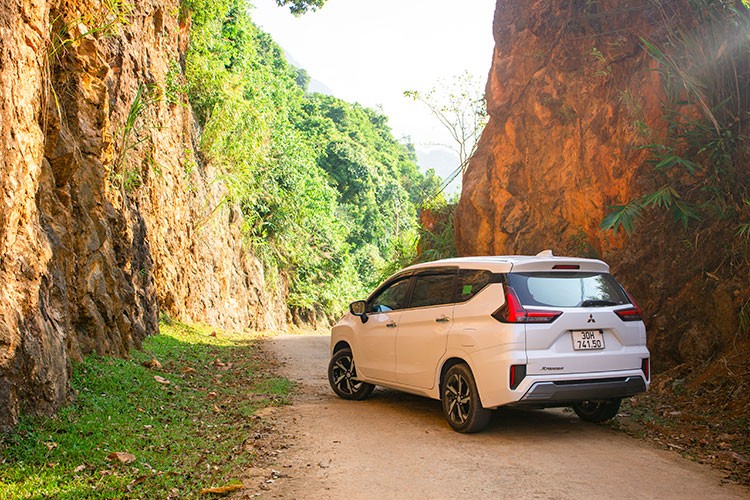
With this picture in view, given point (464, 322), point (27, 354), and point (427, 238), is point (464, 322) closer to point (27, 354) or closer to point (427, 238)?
point (27, 354)

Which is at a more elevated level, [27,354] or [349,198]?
[349,198]

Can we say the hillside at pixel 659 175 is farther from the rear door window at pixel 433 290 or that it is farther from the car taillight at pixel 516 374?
the rear door window at pixel 433 290

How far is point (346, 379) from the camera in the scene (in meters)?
8.96

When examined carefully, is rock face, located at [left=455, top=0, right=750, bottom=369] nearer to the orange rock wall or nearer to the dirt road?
the orange rock wall

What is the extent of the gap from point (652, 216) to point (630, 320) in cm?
427

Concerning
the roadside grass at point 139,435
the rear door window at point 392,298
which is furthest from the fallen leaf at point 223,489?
the rear door window at point 392,298

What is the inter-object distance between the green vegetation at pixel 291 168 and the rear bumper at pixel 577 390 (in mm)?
14299

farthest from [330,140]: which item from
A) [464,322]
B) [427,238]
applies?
[464,322]

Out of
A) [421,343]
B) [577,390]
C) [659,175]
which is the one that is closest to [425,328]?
[421,343]

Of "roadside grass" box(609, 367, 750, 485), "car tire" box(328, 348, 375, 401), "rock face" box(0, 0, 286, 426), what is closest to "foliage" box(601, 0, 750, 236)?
"roadside grass" box(609, 367, 750, 485)

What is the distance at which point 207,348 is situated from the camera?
14.7 meters

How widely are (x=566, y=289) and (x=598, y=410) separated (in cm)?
153

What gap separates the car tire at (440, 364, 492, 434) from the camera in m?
6.57

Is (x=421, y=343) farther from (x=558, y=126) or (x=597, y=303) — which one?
(x=558, y=126)
